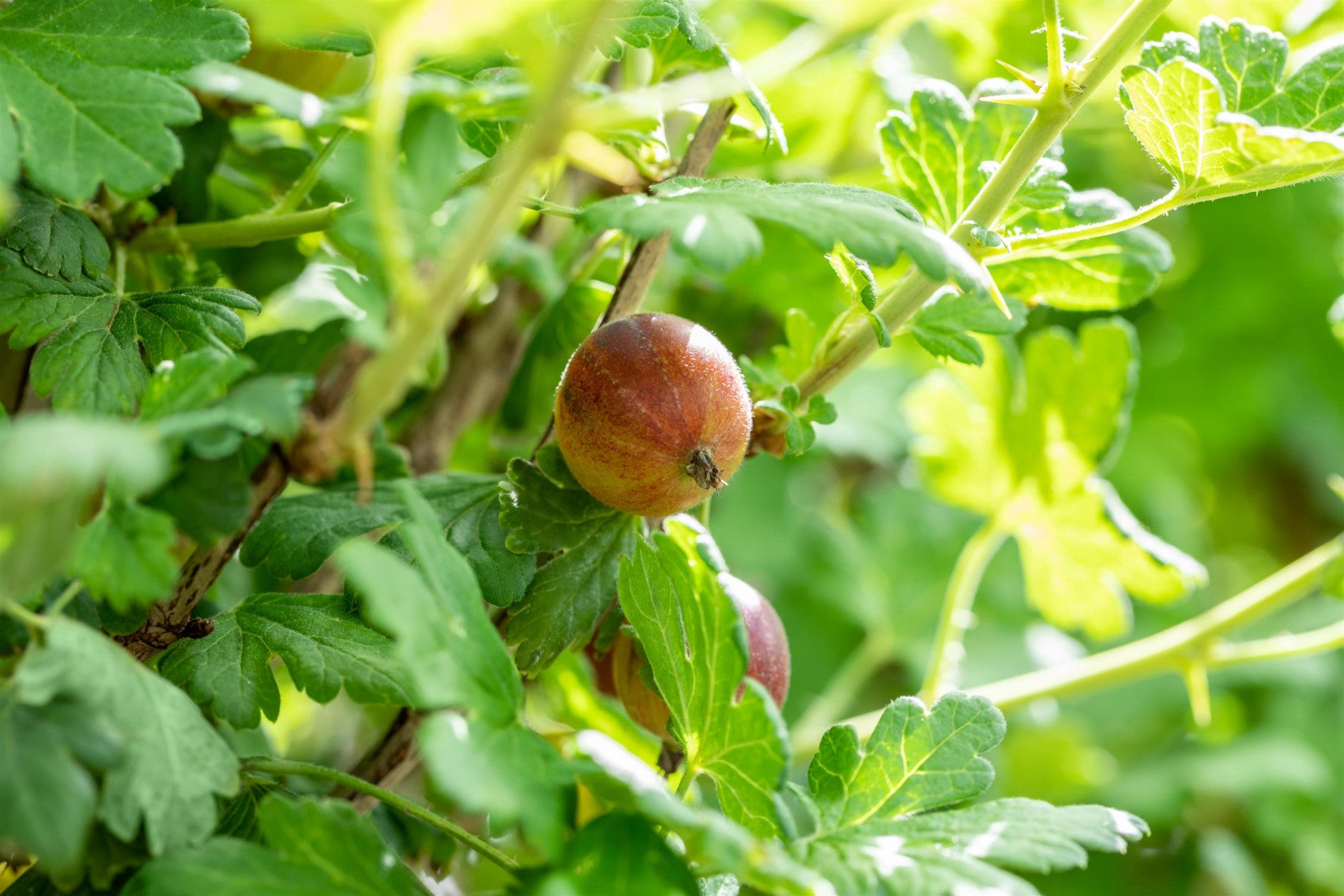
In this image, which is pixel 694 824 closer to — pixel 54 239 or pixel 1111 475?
pixel 54 239

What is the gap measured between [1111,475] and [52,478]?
163 cm

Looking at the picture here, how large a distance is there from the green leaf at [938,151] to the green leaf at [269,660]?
1.39ft

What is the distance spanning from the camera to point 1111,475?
1739 mm

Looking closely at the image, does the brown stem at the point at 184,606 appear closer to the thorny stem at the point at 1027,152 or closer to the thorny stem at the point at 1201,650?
the thorny stem at the point at 1027,152

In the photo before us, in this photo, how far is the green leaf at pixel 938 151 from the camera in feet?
2.32

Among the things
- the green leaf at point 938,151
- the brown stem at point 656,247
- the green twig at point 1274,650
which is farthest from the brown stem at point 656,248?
the green twig at point 1274,650

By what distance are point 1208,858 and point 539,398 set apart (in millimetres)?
1132

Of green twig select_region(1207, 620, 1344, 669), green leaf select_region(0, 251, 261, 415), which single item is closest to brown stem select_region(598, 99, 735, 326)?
green leaf select_region(0, 251, 261, 415)

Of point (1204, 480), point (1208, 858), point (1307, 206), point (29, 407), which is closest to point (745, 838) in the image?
point (29, 407)

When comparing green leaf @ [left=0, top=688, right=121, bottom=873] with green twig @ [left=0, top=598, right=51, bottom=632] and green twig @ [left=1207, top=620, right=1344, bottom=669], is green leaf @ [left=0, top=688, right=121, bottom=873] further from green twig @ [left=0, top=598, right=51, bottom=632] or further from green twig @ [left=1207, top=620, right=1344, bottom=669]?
green twig @ [left=1207, top=620, right=1344, bottom=669]

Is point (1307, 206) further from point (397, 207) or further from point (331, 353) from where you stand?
point (397, 207)

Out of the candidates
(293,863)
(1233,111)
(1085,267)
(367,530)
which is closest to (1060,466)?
(1085,267)

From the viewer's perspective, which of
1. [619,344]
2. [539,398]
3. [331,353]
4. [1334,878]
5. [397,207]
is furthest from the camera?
[1334,878]

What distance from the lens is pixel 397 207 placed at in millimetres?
394
